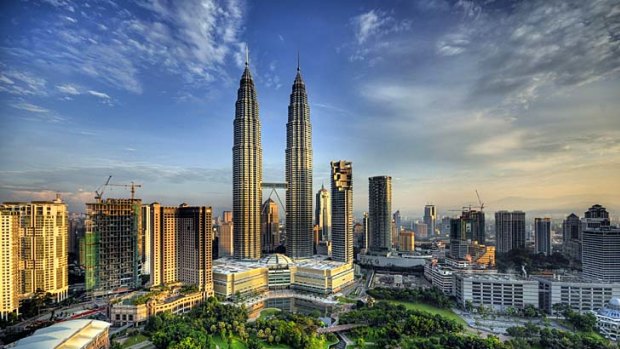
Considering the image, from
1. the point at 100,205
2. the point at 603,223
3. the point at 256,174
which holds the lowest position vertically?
the point at 603,223

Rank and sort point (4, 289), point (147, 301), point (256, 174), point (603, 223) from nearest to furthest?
point (4, 289) → point (147, 301) → point (603, 223) → point (256, 174)

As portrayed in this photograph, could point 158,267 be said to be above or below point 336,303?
above

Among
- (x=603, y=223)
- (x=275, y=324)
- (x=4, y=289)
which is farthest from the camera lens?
Result: (x=603, y=223)

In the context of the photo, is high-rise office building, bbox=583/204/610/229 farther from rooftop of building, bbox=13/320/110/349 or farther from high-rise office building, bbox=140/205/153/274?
high-rise office building, bbox=140/205/153/274

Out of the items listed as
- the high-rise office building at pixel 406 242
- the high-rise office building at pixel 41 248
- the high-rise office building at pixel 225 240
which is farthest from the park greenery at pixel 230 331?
the high-rise office building at pixel 406 242

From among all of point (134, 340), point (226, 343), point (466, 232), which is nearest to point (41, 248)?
point (134, 340)

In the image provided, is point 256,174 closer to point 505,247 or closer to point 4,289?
point 4,289

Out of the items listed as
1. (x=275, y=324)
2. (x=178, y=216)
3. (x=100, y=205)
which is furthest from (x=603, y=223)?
(x=100, y=205)

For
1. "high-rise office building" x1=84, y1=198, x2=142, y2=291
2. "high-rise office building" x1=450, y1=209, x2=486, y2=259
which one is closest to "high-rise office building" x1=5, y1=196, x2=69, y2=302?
"high-rise office building" x1=84, y1=198, x2=142, y2=291

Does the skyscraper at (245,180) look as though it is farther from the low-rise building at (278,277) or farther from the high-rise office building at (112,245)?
the high-rise office building at (112,245)
